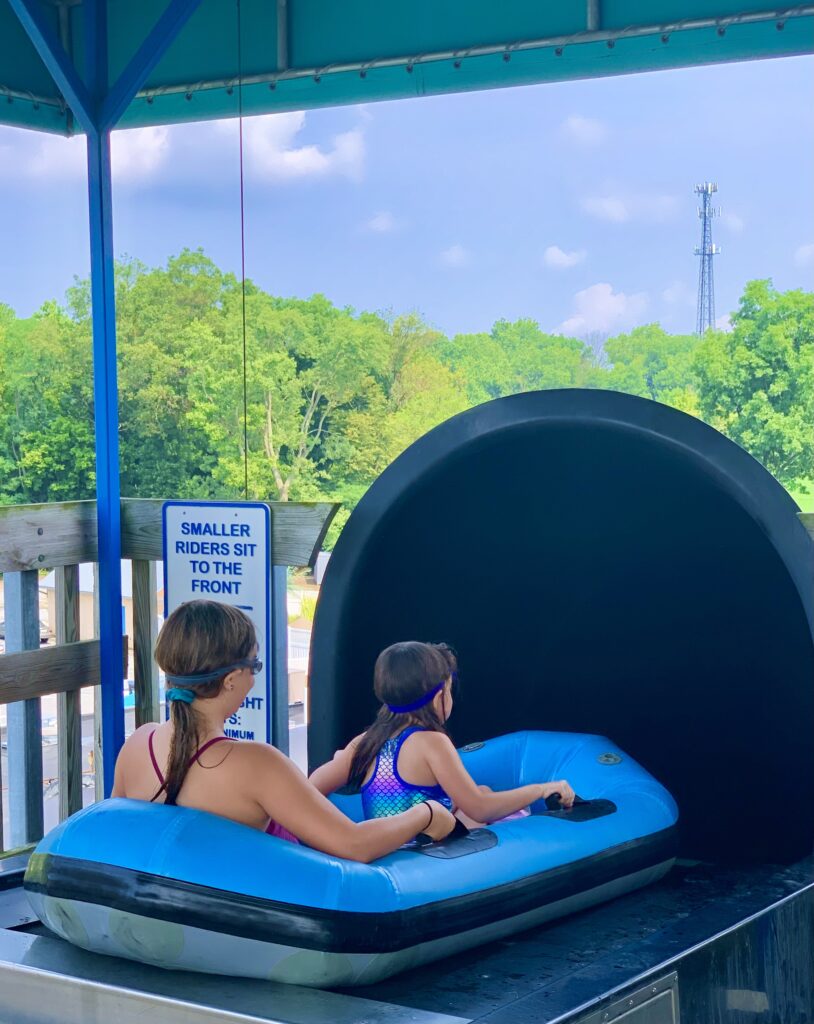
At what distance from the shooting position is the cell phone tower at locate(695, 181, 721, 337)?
1539 inches

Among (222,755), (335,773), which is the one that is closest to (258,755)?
(222,755)

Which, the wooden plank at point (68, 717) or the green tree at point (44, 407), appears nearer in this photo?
the wooden plank at point (68, 717)

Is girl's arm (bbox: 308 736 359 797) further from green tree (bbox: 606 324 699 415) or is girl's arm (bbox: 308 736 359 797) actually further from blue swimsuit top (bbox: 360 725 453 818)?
green tree (bbox: 606 324 699 415)

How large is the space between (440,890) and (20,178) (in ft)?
157

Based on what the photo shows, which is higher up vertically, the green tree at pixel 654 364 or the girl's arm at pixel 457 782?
the green tree at pixel 654 364

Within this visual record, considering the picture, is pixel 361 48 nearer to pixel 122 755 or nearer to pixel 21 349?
pixel 122 755

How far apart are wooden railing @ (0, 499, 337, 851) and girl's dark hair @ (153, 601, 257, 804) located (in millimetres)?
1279

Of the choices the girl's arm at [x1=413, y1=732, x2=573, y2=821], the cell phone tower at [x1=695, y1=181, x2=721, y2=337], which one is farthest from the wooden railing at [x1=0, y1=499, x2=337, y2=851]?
the cell phone tower at [x1=695, y1=181, x2=721, y2=337]

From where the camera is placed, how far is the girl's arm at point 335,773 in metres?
3.46

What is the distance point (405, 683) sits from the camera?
3.23 meters

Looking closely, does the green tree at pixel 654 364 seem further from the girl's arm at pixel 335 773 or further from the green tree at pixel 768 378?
the girl's arm at pixel 335 773

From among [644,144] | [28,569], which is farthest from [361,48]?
[644,144]

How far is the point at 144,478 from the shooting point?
44938 millimetres

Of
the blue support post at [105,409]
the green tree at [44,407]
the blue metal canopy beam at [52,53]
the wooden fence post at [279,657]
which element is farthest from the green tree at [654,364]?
the wooden fence post at [279,657]
